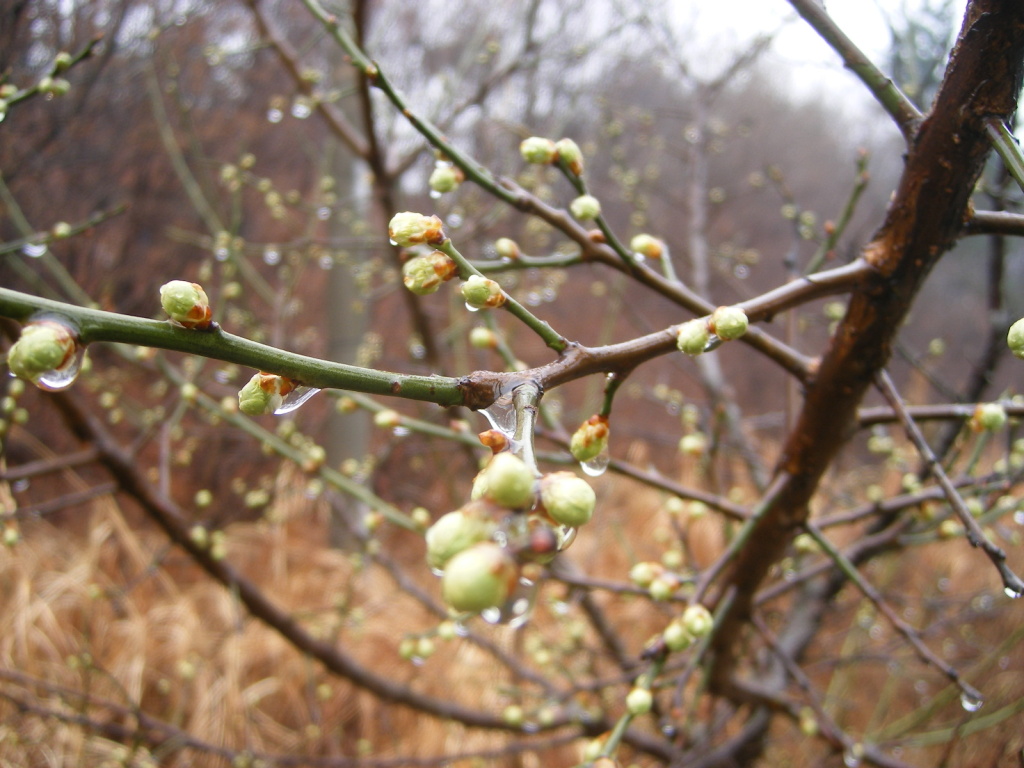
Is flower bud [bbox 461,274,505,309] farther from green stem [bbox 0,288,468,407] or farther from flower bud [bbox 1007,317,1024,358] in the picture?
flower bud [bbox 1007,317,1024,358]

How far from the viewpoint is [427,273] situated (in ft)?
1.87

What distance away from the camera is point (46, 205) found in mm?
3115

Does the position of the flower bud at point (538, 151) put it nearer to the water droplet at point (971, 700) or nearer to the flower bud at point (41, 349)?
the flower bud at point (41, 349)

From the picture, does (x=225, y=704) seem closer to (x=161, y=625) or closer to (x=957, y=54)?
(x=161, y=625)

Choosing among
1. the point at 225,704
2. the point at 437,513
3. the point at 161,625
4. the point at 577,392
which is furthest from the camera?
the point at 577,392

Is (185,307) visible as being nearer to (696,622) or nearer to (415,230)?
(415,230)

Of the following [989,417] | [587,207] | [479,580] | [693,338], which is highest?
[587,207]

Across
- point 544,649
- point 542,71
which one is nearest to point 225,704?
point 544,649

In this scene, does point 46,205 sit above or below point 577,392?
below

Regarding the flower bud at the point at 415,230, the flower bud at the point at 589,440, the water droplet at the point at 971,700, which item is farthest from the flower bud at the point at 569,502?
the water droplet at the point at 971,700

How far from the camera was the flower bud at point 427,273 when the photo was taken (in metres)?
0.57

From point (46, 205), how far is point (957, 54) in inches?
146

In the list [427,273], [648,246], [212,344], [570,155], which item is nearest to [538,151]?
[570,155]

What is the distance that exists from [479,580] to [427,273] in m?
0.32
